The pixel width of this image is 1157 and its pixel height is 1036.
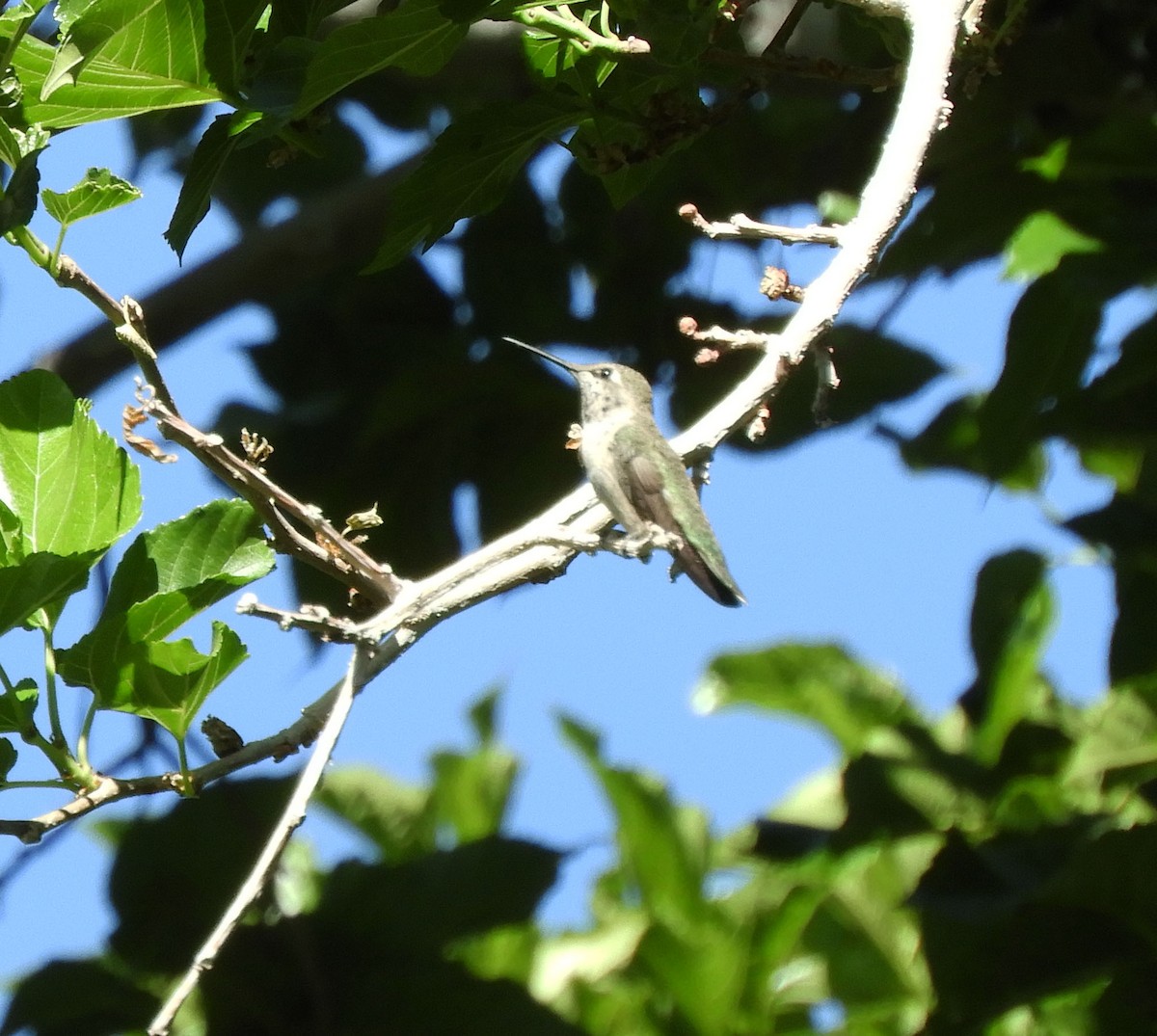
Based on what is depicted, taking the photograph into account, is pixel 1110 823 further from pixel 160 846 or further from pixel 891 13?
pixel 160 846

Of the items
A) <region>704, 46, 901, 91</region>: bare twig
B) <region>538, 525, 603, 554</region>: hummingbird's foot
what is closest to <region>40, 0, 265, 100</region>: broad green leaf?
<region>704, 46, 901, 91</region>: bare twig

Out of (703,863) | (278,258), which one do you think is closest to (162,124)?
(278,258)

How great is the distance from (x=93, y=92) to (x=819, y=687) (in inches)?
78.9

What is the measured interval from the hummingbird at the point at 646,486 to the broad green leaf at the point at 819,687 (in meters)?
0.22

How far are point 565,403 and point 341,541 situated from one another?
233cm

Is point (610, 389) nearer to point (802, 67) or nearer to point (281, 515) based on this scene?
point (802, 67)

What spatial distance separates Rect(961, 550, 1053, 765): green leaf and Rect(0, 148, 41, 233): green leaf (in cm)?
191

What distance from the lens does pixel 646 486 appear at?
296cm

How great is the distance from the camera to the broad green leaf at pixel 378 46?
1.99 metres

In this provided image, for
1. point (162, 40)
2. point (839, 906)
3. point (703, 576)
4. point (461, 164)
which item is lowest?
point (839, 906)

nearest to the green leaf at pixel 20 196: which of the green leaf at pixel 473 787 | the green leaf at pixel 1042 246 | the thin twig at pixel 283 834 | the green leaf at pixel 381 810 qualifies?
the thin twig at pixel 283 834

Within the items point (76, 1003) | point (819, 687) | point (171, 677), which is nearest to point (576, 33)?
point (171, 677)

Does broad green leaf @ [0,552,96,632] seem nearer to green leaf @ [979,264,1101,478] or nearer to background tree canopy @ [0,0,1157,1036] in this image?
background tree canopy @ [0,0,1157,1036]

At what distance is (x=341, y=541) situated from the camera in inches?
71.9
